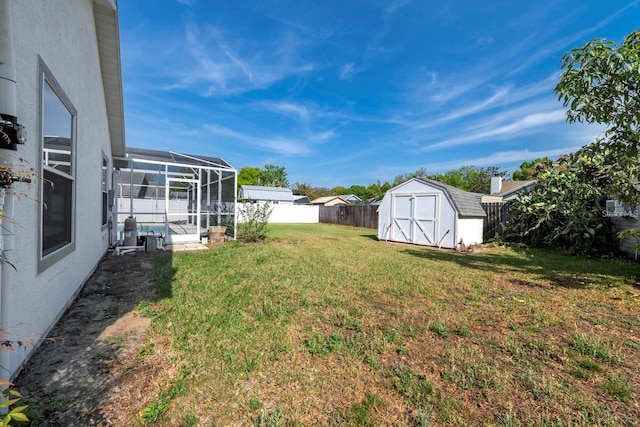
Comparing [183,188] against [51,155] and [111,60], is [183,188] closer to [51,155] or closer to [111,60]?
[111,60]

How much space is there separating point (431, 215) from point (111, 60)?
35.7 ft

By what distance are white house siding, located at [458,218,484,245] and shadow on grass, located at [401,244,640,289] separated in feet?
3.50

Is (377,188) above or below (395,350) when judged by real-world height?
above

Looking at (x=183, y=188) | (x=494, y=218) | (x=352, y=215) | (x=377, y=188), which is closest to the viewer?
(x=494, y=218)

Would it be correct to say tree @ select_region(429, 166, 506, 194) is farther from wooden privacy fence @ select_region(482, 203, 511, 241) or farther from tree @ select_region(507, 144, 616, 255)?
tree @ select_region(507, 144, 616, 255)

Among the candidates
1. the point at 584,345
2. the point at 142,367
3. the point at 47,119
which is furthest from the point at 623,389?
the point at 47,119

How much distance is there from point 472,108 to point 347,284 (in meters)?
16.7

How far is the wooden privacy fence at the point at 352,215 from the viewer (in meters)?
21.2

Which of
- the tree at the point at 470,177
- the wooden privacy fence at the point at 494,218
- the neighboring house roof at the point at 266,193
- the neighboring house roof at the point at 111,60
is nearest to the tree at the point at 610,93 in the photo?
the wooden privacy fence at the point at 494,218

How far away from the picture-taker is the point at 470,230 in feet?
35.2

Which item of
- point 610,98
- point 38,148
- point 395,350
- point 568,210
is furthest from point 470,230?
point 38,148

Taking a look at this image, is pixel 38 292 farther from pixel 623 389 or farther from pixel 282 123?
pixel 282 123

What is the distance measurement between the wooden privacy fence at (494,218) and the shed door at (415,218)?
3.26 metres

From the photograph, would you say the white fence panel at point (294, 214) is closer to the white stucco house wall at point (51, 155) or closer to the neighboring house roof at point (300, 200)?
the neighboring house roof at point (300, 200)
